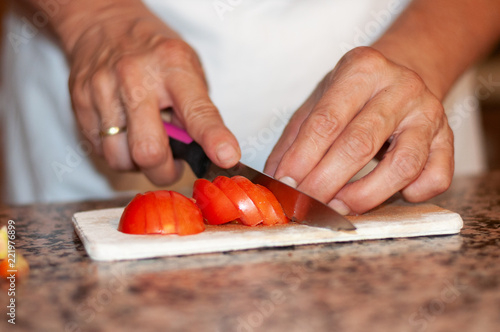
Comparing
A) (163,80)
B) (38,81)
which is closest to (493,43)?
(163,80)

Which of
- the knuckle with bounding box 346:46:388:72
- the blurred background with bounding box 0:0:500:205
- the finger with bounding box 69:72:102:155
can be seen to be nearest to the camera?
the knuckle with bounding box 346:46:388:72

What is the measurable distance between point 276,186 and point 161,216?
0.83 feet

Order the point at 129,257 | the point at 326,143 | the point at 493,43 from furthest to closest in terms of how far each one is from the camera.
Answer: the point at 493,43, the point at 326,143, the point at 129,257

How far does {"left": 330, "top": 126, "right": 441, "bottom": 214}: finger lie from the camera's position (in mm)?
1235

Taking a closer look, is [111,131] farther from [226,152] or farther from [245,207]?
[245,207]

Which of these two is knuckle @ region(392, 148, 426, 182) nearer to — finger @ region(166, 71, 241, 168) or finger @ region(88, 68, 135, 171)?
finger @ region(166, 71, 241, 168)

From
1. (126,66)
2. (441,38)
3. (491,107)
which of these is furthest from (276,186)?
(491,107)

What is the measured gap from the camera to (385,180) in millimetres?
1246

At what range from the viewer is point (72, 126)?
2045 millimetres

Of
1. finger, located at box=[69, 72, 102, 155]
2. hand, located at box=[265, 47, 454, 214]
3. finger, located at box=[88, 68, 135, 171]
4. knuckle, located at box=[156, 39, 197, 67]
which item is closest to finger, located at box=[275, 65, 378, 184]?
hand, located at box=[265, 47, 454, 214]

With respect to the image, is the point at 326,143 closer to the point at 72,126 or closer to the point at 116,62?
the point at 116,62

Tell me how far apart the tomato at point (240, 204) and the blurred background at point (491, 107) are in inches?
165

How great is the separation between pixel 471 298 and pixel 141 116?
837mm

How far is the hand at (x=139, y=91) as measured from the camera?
4.38 ft
